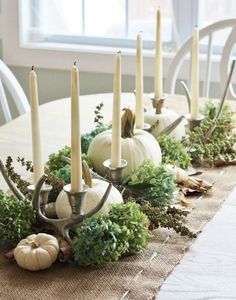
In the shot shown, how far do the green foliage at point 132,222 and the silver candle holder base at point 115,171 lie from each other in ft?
0.34

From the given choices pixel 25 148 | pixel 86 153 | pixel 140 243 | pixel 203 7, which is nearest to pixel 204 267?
pixel 140 243

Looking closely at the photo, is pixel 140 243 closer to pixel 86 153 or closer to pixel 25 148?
pixel 86 153

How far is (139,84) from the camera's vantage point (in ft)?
4.18

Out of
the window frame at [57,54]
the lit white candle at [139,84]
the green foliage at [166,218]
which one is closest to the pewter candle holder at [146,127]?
the lit white candle at [139,84]

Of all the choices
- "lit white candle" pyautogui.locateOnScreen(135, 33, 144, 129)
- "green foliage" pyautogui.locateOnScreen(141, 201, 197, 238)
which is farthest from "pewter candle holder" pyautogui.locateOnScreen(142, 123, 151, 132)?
"green foliage" pyautogui.locateOnScreen(141, 201, 197, 238)

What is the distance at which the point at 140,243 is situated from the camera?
1.03m

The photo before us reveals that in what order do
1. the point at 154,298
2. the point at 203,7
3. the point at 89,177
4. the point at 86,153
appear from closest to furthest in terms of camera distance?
the point at 154,298 → the point at 89,177 → the point at 86,153 → the point at 203,7

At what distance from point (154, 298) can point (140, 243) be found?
0.11 meters

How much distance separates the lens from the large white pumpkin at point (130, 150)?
1.22 meters

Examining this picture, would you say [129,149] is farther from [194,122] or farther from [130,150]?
[194,122]

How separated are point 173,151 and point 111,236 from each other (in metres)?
0.43

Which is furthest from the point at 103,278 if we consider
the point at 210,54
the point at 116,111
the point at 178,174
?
the point at 210,54

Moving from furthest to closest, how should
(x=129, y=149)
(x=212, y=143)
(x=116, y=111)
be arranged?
(x=212, y=143), (x=129, y=149), (x=116, y=111)

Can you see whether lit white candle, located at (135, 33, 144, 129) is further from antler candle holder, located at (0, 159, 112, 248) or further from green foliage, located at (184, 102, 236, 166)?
antler candle holder, located at (0, 159, 112, 248)
